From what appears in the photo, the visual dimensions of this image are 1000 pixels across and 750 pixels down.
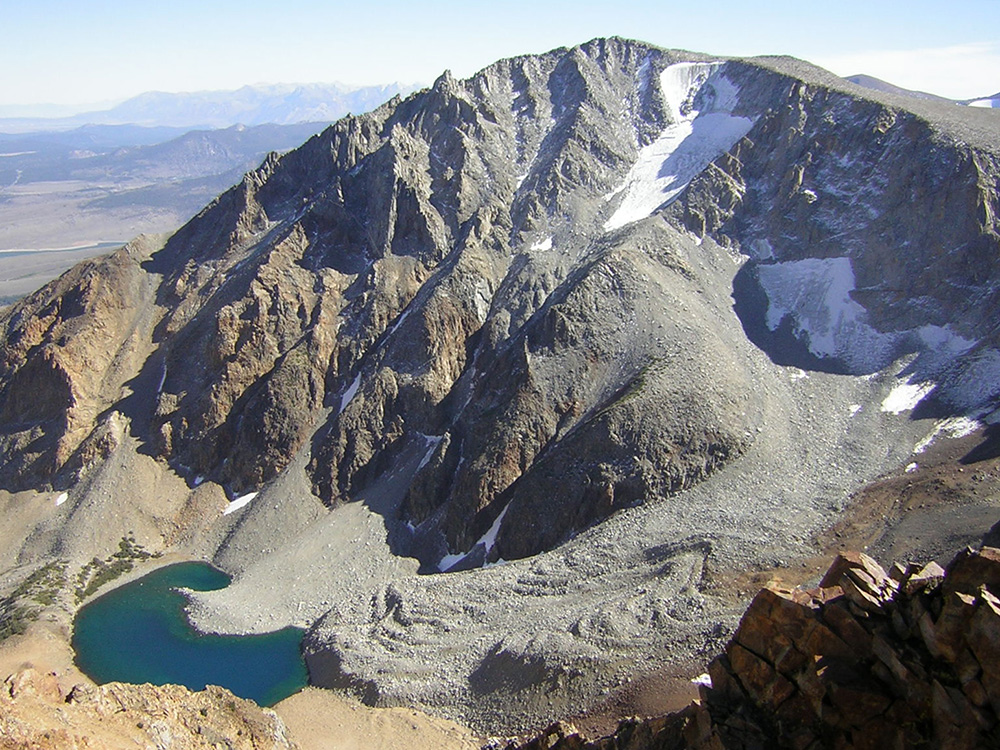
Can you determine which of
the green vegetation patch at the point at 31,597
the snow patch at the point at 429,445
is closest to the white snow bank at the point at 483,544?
the snow patch at the point at 429,445

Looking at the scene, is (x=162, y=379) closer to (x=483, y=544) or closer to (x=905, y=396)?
(x=483, y=544)

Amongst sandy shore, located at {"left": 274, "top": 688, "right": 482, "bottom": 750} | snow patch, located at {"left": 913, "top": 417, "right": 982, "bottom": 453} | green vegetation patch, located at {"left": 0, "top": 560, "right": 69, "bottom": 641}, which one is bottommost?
green vegetation patch, located at {"left": 0, "top": 560, "right": 69, "bottom": 641}

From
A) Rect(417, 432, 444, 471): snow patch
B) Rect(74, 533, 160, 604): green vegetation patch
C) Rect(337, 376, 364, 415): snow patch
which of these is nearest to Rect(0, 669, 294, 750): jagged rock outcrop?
Rect(417, 432, 444, 471): snow patch

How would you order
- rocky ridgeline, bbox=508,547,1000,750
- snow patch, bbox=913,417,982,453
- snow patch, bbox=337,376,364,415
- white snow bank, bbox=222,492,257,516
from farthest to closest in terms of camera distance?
snow patch, bbox=337,376,364,415 < white snow bank, bbox=222,492,257,516 < snow patch, bbox=913,417,982,453 < rocky ridgeline, bbox=508,547,1000,750

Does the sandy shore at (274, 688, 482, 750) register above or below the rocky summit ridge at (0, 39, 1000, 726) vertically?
below

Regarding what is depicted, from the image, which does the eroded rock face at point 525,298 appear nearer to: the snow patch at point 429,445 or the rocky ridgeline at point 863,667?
the snow patch at point 429,445

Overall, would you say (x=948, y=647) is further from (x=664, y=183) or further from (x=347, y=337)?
(x=664, y=183)

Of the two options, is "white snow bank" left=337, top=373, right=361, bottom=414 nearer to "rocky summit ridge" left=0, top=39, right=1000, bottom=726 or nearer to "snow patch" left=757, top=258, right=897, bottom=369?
"rocky summit ridge" left=0, top=39, right=1000, bottom=726

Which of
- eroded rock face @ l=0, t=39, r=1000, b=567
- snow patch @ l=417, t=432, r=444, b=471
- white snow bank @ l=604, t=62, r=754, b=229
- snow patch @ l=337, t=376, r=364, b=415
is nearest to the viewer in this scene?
eroded rock face @ l=0, t=39, r=1000, b=567
